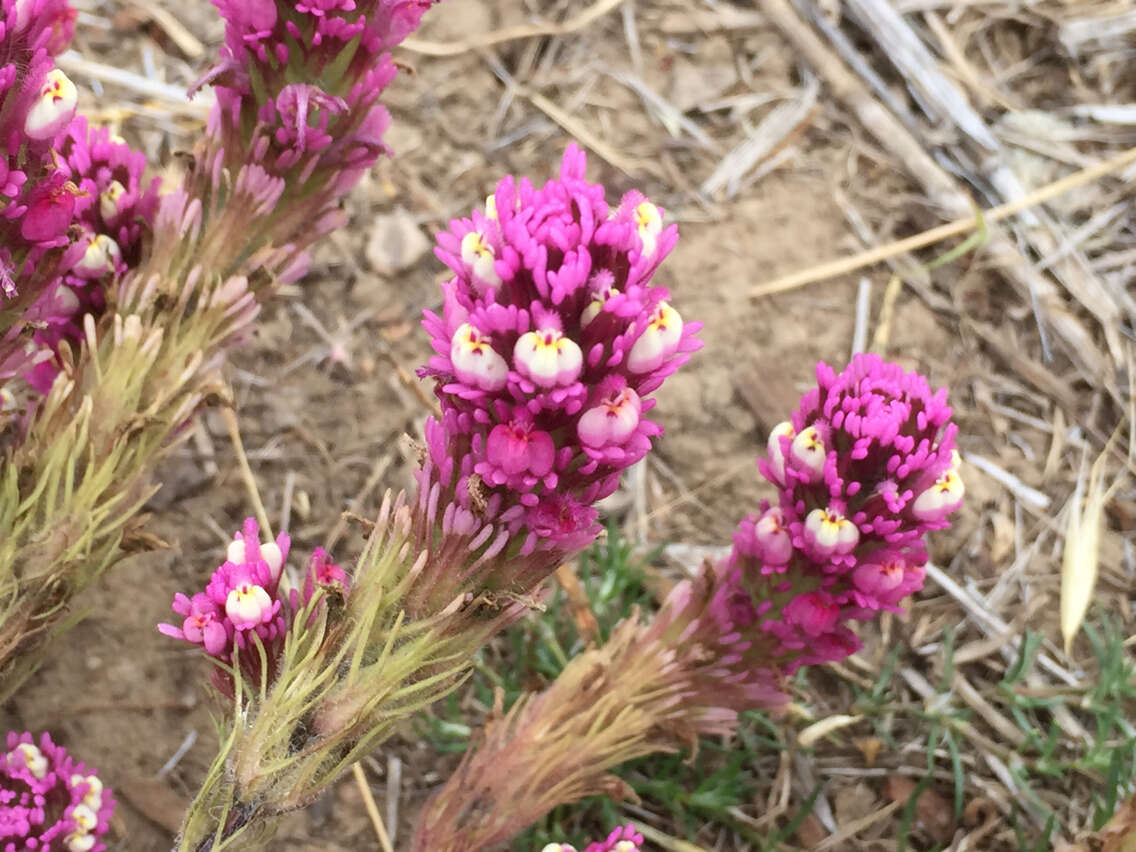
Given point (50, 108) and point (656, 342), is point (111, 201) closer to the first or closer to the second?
point (50, 108)

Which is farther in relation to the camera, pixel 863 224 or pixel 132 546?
pixel 863 224

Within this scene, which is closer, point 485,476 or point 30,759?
point 485,476

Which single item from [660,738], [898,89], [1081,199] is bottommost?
[660,738]

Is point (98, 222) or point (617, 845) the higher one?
point (98, 222)

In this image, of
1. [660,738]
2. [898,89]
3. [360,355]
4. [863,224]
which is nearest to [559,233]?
[660,738]

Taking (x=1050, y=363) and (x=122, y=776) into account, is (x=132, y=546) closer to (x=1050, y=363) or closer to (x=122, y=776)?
(x=122, y=776)

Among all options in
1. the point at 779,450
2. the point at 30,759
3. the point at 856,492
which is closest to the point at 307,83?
the point at 779,450

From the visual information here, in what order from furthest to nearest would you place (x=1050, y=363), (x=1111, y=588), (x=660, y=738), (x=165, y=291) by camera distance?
Result: 1. (x=1050, y=363)
2. (x=1111, y=588)
3. (x=660, y=738)
4. (x=165, y=291)

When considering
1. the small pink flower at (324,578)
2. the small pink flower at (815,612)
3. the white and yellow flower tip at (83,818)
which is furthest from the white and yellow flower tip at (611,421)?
the white and yellow flower tip at (83,818)
